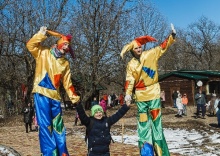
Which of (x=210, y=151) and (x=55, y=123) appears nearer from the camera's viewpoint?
(x=55, y=123)

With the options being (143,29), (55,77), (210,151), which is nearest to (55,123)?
(55,77)

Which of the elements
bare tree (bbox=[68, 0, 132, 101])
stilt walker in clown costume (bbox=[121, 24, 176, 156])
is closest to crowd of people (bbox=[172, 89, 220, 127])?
bare tree (bbox=[68, 0, 132, 101])

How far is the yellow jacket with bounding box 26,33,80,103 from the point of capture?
16.4 feet

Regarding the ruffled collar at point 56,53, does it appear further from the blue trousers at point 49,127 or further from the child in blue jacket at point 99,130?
the child in blue jacket at point 99,130

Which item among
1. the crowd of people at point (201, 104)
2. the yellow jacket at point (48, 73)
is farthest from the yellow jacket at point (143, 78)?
the crowd of people at point (201, 104)

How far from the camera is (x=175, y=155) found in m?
6.89

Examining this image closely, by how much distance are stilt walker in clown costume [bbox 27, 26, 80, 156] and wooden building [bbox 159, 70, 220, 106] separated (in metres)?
24.7

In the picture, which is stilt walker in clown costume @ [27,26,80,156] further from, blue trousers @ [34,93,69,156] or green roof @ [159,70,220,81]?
green roof @ [159,70,220,81]

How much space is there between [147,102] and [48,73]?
169 centimetres

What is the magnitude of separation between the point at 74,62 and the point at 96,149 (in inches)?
674

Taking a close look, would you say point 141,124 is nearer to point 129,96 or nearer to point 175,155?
point 129,96

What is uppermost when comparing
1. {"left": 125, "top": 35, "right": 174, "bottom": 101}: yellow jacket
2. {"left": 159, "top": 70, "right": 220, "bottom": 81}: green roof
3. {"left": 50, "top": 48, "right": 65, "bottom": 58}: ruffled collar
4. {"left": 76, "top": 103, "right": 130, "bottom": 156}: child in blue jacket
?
{"left": 159, "top": 70, "right": 220, "bottom": 81}: green roof

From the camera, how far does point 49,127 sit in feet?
16.2

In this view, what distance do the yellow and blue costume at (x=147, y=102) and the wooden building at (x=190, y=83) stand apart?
78.2 ft
